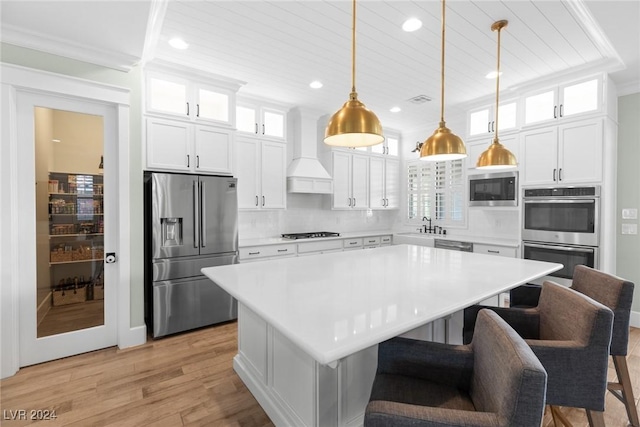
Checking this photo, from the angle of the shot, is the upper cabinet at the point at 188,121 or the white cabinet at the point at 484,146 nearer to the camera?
the upper cabinet at the point at 188,121

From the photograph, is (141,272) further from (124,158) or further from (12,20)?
(12,20)

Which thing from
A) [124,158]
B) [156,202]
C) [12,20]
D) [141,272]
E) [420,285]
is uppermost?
[12,20]

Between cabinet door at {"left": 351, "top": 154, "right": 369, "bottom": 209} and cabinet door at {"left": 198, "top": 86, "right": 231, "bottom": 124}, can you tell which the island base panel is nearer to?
A: cabinet door at {"left": 198, "top": 86, "right": 231, "bottom": 124}

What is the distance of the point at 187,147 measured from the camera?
11.3 ft

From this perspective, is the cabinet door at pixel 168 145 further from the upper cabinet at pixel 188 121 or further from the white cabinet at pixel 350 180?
the white cabinet at pixel 350 180

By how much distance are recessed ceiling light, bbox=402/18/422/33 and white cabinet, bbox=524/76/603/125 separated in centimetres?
213

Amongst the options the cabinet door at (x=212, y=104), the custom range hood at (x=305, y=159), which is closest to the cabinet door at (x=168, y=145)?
the cabinet door at (x=212, y=104)

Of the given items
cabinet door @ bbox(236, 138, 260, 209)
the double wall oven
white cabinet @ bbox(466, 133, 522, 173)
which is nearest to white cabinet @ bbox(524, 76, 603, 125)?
white cabinet @ bbox(466, 133, 522, 173)

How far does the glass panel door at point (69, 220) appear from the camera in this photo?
2.68 meters

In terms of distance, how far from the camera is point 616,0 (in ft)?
7.07

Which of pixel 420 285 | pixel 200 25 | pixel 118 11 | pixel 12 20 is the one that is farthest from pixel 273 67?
pixel 420 285

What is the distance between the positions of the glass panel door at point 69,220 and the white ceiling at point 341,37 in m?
0.65

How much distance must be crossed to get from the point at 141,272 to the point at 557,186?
463cm

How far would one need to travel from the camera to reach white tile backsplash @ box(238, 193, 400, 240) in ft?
15.0
